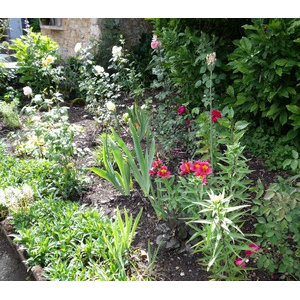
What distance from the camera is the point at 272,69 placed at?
9.42 ft

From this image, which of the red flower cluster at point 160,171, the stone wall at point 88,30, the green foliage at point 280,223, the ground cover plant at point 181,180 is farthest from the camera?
the stone wall at point 88,30

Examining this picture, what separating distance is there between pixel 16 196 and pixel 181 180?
128cm

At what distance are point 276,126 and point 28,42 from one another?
4.32 metres

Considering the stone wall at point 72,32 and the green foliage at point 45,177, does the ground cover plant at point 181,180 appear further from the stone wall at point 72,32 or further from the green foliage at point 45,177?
the stone wall at point 72,32

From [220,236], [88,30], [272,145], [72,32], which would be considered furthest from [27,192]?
[72,32]

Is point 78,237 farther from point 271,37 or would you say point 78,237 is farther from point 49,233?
point 271,37

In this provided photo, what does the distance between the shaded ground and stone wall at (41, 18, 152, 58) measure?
4.69m

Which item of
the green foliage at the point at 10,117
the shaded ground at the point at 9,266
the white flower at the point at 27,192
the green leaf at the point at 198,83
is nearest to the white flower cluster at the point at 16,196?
the white flower at the point at 27,192

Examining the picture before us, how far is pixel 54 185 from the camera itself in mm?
3018

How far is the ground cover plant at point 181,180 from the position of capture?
1.91 m

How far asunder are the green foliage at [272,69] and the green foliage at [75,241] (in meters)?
1.52

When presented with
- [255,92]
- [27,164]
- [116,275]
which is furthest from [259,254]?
[27,164]

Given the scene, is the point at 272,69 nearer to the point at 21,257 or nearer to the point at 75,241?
the point at 75,241

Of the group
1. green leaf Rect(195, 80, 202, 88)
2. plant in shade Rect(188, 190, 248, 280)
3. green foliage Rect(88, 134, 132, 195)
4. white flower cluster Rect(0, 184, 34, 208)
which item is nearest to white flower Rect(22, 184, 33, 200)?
white flower cluster Rect(0, 184, 34, 208)
